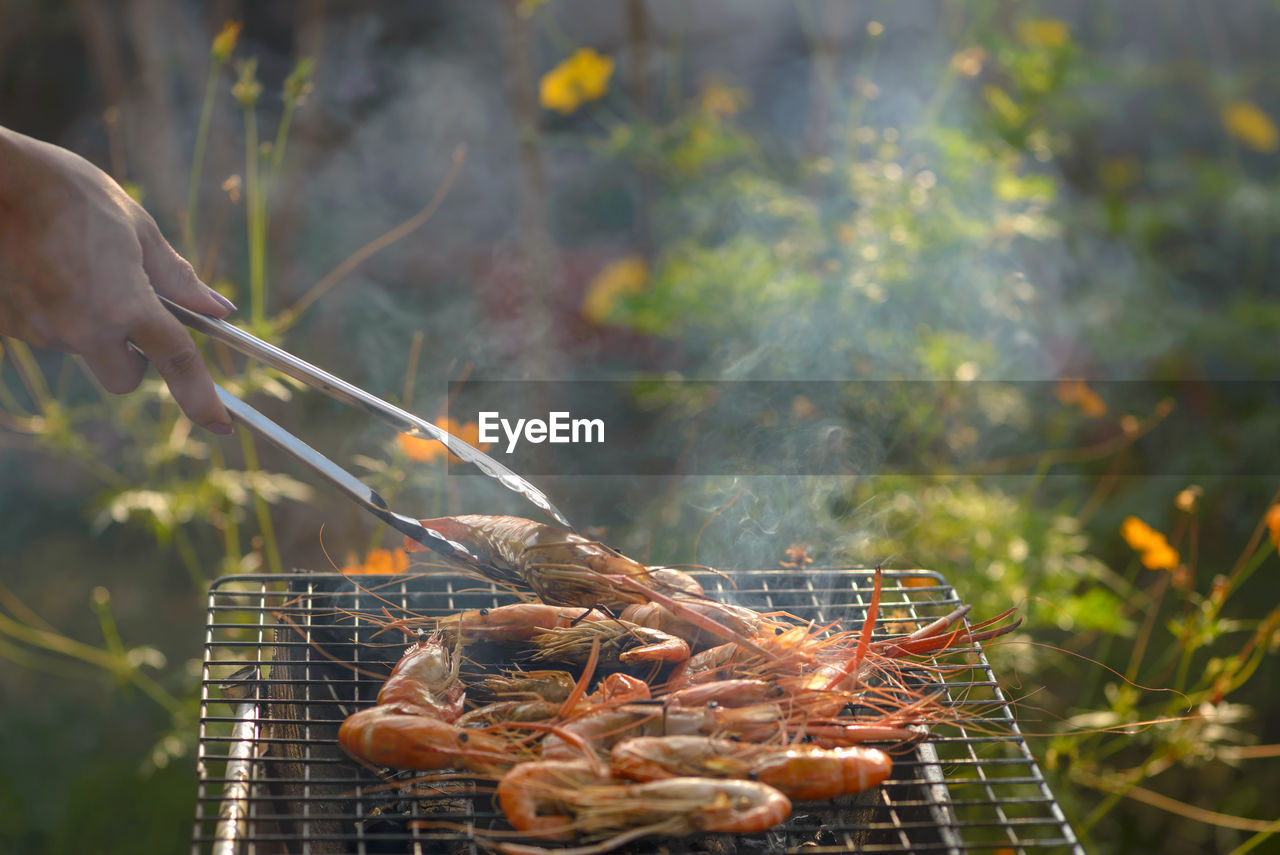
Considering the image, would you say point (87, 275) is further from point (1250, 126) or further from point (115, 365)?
point (1250, 126)

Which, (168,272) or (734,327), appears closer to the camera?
(168,272)

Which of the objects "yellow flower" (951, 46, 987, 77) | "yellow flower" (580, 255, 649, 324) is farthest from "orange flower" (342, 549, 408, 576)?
"yellow flower" (951, 46, 987, 77)

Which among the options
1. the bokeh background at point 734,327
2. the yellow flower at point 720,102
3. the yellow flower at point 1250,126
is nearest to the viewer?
the bokeh background at point 734,327

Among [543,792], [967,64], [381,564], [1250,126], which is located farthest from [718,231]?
[1250,126]

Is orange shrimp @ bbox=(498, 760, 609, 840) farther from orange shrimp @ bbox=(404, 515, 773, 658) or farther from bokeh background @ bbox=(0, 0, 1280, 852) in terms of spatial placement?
bokeh background @ bbox=(0, 0, 1280, 852)

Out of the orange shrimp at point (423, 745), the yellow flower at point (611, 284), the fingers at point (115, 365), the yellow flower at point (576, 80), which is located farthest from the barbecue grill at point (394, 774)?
the yellow flower at point (576, 80)

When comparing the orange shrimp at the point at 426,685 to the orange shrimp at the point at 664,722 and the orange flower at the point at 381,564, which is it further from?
the orange flower at the point at 381,564

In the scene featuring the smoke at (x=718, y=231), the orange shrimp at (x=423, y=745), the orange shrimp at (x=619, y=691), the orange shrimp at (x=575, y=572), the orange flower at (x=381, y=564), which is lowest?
the orange shrimp at (x=423, y=745)
